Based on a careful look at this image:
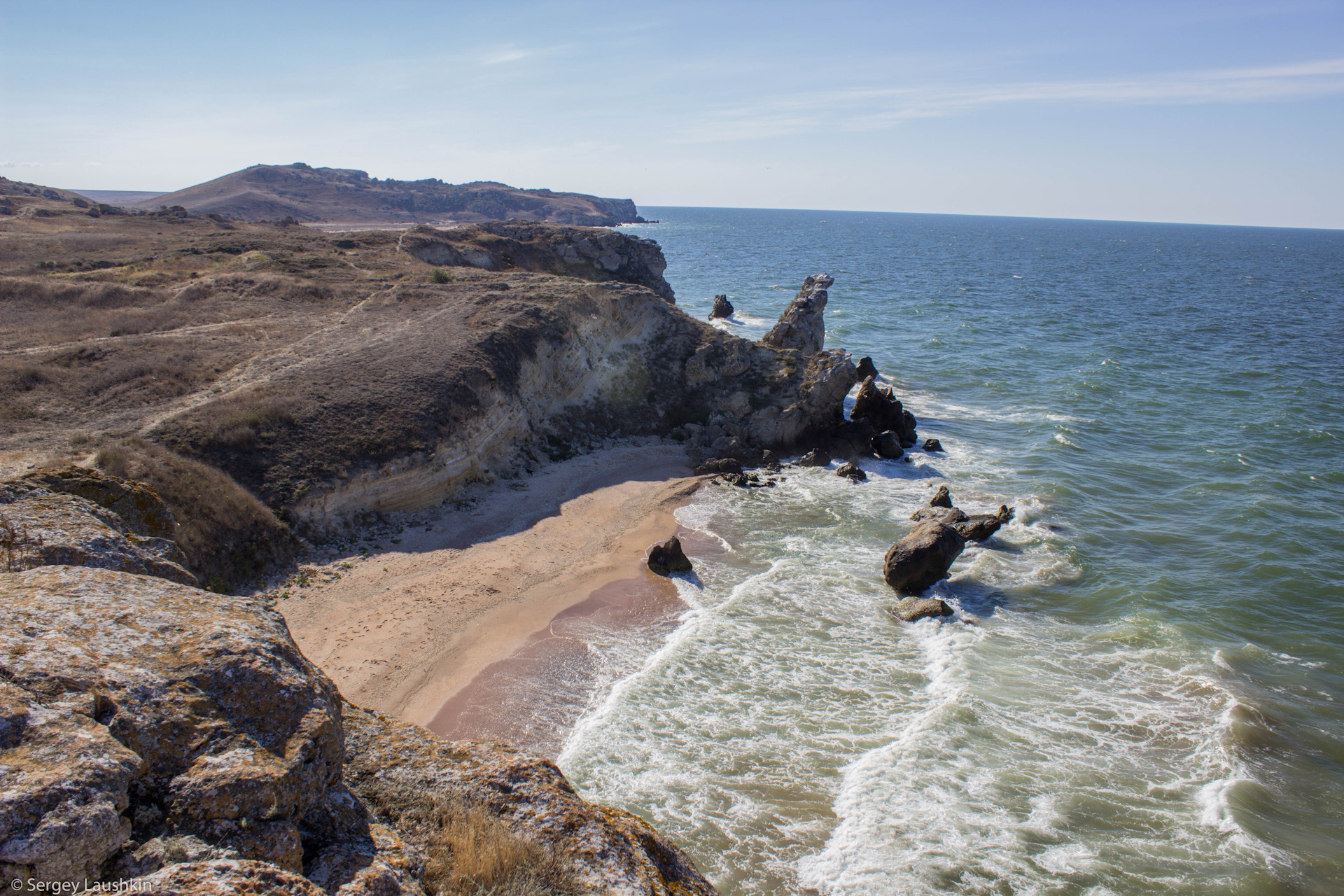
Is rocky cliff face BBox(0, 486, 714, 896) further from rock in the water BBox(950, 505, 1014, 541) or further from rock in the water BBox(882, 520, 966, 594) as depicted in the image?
rock in the water BBox(950, 505, 1014, 541)

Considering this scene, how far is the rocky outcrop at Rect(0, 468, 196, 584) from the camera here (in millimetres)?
7254

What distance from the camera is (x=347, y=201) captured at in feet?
501

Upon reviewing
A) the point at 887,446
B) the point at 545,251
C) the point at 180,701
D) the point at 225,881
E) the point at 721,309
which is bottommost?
the point at 887,446

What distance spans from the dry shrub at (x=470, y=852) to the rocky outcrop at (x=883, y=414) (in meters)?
30.8

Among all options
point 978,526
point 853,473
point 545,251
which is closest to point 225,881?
point 978,526

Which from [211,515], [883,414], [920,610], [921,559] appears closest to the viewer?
[211,515]

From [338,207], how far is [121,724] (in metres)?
161

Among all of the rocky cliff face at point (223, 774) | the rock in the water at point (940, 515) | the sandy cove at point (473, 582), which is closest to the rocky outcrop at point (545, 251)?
the sandy cove at point (473, 582)

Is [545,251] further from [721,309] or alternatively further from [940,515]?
[940,515]

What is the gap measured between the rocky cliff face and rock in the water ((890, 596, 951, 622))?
47.2 ft

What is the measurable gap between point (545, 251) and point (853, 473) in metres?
28.8

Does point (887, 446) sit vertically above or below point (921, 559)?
above

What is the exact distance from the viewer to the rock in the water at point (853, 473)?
30.4m

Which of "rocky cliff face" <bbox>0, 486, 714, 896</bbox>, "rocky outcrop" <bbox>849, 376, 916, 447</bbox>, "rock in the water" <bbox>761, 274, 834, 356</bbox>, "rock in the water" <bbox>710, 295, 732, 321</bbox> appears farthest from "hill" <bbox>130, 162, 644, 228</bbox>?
"rocky cliff face" <bbox>0, 486, 714, 896</bbox>
